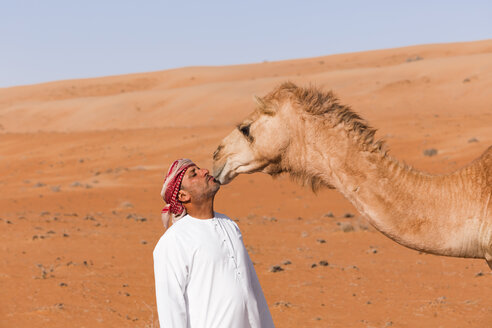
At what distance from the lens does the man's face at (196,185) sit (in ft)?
11.3

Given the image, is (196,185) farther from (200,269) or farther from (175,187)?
(200,269)

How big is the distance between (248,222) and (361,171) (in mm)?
12862

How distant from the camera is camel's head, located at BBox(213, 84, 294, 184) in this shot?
13.8 ft

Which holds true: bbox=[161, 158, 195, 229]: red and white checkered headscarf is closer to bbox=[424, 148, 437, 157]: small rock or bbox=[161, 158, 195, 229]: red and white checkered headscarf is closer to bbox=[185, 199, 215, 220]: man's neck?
bbox=[185, 199, 215, 220]: man's neck

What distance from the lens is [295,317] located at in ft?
26.3

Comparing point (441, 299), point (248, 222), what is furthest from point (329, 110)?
point (248, 222)

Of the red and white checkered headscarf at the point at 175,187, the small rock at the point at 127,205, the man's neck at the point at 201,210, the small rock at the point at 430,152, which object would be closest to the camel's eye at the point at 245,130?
the red and white checkered headscarf at the point at 175,187

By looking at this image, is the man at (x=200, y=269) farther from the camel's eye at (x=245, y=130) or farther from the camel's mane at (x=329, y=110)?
the camel's mane at (x=329, y=110)

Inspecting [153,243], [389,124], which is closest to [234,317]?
[153,243]

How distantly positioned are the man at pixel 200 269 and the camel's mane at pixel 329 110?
98cm

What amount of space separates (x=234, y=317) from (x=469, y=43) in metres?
83.5

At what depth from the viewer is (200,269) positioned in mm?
3240

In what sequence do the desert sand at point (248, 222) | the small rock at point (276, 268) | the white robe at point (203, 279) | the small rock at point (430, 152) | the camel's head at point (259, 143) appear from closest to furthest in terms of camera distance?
the white robe at point (203, 279)
the camel's head at point (259, 143)
the desert sand at point (248, 222)
the small rock at point (276, 268)
the small rock at point (430, 152)

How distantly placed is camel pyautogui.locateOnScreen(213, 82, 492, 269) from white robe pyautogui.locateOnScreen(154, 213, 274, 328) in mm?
859
